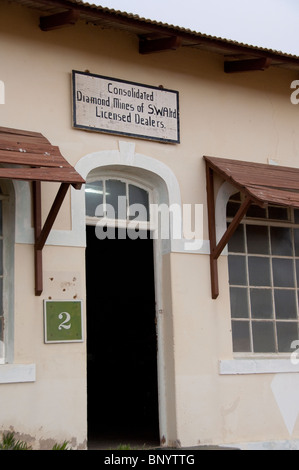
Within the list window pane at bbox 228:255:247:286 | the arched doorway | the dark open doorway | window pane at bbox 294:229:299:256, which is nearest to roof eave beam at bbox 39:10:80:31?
the arched doorway

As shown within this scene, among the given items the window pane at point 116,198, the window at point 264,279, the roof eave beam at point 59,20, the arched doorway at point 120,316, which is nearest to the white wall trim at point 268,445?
the arched doorway at point 120,316

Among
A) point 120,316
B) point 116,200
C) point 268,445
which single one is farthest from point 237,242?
point 120,316

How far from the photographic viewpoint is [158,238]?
9.36 m

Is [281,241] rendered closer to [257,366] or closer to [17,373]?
[257,366]

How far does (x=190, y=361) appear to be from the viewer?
898 centimetres

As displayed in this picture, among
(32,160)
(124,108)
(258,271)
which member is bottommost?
(258,271)

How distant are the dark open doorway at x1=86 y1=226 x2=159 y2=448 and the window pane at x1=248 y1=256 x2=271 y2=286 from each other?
150 cm

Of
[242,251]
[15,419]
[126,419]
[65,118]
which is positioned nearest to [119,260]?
[126,419]

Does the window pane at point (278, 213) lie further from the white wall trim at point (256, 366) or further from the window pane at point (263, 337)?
the white wall trim at point (256, 366)

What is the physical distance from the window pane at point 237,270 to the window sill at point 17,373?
2.95m

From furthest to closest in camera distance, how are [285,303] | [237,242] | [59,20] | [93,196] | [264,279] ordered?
[285,303], [264,279], [237,242], [93,196], [59,20]

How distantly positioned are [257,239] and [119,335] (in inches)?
157

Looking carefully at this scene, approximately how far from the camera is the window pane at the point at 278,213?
33.9 feet

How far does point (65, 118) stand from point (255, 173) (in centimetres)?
A: 244
